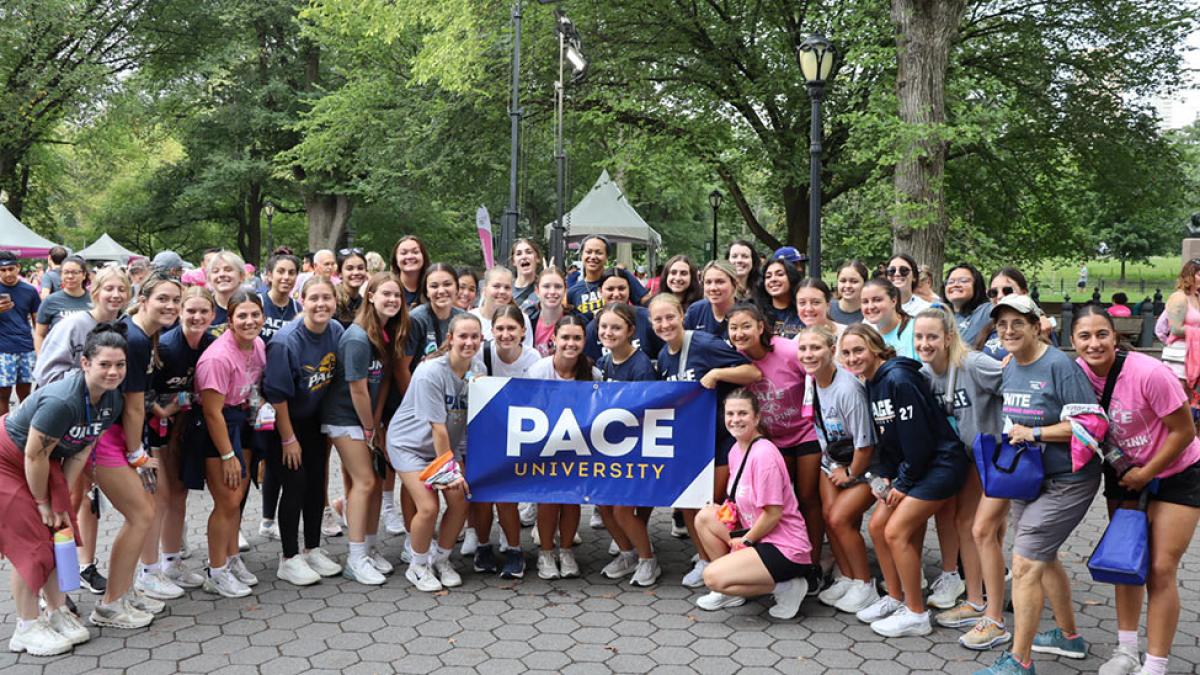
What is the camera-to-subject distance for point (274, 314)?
270 inches

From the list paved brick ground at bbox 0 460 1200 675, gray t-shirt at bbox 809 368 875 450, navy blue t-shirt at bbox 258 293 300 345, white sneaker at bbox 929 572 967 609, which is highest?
navy blue t-shirt at bbox 258 293 300 345

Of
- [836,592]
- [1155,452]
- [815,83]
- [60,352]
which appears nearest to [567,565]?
[836,592]

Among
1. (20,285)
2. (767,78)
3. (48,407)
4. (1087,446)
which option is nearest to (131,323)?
(48,407)

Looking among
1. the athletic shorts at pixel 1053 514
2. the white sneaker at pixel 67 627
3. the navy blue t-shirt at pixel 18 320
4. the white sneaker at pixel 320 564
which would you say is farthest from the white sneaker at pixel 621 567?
the navy blue t-shirt at pixel 18 320

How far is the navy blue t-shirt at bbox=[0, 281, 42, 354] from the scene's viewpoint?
912 centimetres

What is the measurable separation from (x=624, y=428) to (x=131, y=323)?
290 cm

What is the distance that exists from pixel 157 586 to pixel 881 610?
14.1 feet

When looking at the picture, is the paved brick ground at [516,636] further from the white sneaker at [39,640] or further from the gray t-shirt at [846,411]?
the gray t-shirt at [846,411]

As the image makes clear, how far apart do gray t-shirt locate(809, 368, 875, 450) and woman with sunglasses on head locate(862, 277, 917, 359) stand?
82cm

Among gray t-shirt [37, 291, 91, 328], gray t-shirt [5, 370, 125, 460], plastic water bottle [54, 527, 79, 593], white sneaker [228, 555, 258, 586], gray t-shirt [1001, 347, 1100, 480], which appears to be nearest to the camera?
gray t-shirt [1001, 347, 1100, 480]

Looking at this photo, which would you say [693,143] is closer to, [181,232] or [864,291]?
[864,291]

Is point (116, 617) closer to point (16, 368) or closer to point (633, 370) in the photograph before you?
point (633, 370)

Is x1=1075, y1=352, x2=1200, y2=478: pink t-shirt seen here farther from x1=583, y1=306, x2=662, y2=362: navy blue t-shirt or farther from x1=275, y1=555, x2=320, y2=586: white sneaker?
x1=275, y1=555, x2=320, y2=586: white sneaker

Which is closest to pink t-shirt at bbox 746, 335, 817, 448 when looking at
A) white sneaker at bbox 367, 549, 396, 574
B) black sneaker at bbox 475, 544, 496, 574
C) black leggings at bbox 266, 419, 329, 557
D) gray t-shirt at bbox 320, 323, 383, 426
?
black sneaker at bbox 475, 544, 496, 574
